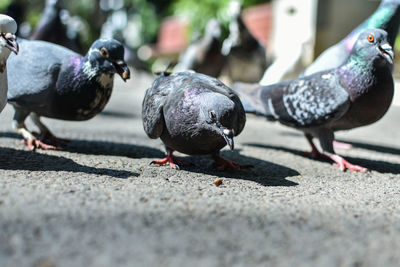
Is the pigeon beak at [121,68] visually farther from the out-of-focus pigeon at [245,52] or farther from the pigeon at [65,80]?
the out-of-focus pigeon at [245,52]

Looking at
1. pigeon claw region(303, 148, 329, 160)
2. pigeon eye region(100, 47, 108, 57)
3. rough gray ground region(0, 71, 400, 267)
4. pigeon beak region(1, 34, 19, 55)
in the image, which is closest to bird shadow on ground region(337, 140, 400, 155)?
pigeon claw region(303, 148, 329, 160)

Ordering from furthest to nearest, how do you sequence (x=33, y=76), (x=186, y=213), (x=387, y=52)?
(x=33, y=76) → (x=387, y=52) → (x=186, y=213)

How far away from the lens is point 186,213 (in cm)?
219

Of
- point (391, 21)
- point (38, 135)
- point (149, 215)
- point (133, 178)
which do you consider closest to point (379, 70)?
point (391, 21)

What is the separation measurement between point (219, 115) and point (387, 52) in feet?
5.44

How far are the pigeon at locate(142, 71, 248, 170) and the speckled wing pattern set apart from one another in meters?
0.88

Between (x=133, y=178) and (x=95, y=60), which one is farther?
(x=95, y=60)

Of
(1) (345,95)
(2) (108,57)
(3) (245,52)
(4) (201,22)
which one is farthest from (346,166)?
(4) (201,22)

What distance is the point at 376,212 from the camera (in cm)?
242

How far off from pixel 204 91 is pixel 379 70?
5.24 ft

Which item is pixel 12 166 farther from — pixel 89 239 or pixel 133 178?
pixel 89 239

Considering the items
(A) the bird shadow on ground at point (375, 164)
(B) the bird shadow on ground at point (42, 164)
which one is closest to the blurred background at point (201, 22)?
(B) the bird shadow on ground at point (42, 164)

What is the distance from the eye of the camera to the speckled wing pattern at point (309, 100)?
12.2ft

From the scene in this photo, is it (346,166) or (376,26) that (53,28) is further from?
(346,166)
